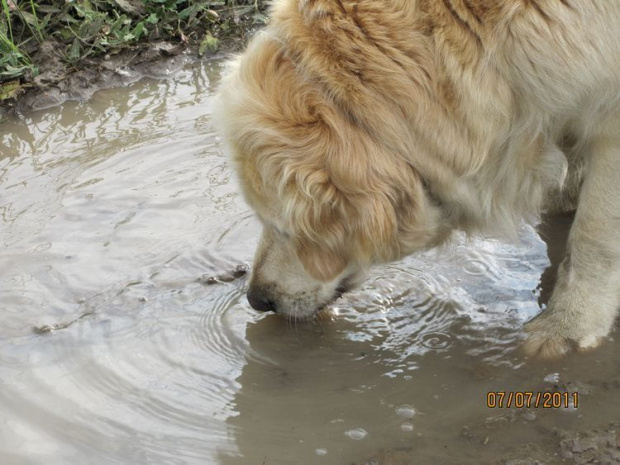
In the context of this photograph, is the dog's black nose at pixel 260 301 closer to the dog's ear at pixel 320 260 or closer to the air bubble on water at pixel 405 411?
the dog's ear at pixel 320 260

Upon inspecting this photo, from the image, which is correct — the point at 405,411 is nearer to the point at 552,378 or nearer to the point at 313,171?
the point at 552,378

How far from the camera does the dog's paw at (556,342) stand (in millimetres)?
3621

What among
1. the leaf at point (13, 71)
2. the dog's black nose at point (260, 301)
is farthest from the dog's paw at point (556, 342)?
the leaf at point (13, 71)

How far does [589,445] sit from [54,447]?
6.73 feet

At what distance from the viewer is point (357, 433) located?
329cm

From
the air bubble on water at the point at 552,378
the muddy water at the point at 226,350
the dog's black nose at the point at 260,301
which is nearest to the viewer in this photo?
the muddy water at the point at 226,350

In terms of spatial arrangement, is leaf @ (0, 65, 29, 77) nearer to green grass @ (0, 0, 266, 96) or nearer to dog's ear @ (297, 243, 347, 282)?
green grass @ (0, 0, 266, 96)

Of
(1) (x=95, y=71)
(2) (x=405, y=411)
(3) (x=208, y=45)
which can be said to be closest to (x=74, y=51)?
(1) (x=95, y=71)

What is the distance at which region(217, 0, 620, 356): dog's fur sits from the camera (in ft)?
9.87

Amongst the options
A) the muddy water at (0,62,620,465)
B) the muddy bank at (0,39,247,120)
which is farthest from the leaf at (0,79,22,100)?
the muddy water at (0,62,620,465)

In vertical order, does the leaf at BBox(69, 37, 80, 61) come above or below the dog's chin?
above

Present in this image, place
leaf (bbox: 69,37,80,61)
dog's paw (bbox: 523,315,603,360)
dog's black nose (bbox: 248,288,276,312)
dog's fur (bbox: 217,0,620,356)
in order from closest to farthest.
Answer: dog's fur (bbox: 217,0,620,356)
dog's paw (bbox: 523,315,603,360)
dog's black nose (bbox: 248,288,276,312)
leaf (bbox: 69,37,80,61)

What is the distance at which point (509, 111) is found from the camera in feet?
10.3
